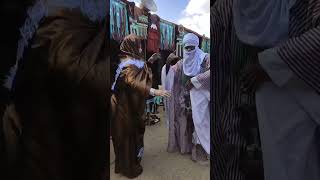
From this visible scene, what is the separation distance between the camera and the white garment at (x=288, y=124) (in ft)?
4.75

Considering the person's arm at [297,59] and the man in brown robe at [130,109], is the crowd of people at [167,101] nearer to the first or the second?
the man in brown robe at [130,109]

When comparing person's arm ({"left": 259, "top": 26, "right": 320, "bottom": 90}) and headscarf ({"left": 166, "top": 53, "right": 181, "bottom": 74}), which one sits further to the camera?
headscarf ({"left": 166, "top": 53, "right": 181, "bottom": 74})

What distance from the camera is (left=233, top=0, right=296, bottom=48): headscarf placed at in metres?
1.50

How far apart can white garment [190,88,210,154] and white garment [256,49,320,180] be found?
27 cm

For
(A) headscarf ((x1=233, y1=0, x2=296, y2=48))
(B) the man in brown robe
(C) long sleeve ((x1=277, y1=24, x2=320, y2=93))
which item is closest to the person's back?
(B) the man in brown robe

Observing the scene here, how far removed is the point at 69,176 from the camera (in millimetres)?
1677

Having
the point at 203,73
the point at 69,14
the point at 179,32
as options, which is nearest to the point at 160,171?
the point at 203,73

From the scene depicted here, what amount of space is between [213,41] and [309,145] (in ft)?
1.96

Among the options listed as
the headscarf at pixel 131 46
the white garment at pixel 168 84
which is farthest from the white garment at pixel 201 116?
the headscarf at pixel 131 46

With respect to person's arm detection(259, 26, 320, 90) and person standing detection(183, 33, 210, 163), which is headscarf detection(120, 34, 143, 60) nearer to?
person standing detection(183, 33, 210, 163)

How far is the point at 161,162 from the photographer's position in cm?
165

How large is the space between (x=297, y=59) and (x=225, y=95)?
1.29ft

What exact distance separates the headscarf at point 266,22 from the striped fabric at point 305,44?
1.3 inches

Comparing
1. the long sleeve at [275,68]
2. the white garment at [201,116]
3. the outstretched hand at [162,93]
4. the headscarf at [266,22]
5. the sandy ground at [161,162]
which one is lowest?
the sandy ground at [161,162]
